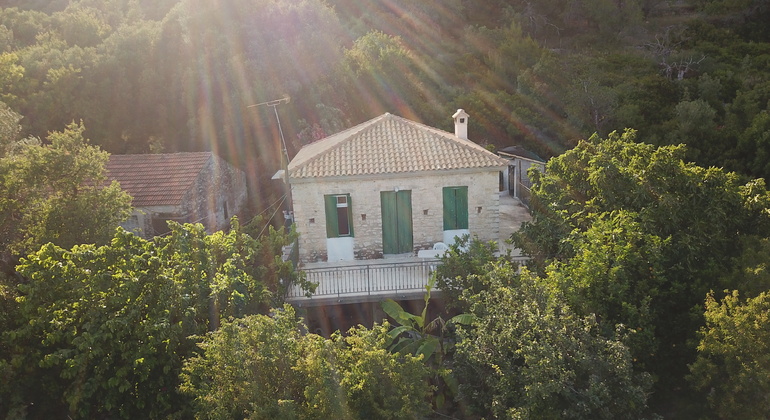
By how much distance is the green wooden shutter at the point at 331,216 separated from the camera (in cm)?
1574

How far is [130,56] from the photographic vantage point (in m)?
27.8

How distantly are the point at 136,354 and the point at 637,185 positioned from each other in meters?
11.3

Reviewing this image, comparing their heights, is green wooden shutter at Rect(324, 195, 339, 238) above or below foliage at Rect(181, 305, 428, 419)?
above

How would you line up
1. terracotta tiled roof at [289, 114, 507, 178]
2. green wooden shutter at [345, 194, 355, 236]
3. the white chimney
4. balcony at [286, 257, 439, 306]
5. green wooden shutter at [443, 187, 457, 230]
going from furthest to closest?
the white chimney < green wooden shutter at [443, 187, 457, 230] < green wooden shutter at [345, 194, 355, 236] < terracotta tiled roof at [289, 114, 507, 178] < balcony at [286, 257, 439, 306]

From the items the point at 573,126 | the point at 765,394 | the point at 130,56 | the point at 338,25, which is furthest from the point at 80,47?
the point at 765,394

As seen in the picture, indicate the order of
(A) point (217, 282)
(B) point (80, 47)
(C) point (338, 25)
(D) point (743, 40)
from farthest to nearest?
(D) point (743, 40)
(C) point (338, 25)
(B) point (80, 47)
(A) point (217, 282)

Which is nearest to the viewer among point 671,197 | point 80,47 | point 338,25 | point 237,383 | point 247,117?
point 237,383

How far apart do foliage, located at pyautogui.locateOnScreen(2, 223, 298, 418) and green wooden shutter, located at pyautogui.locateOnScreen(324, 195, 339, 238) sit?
5.93m

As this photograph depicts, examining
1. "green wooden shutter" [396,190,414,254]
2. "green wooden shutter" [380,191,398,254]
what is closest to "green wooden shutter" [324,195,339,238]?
"green wooden shutter" [380,191,398,254]

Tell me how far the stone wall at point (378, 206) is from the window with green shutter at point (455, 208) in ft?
0.43

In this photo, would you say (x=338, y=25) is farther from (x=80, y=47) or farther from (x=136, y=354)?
(x=136, y=354)

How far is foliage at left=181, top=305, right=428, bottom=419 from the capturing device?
809 centimetres

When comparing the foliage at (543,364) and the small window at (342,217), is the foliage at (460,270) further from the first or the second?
the small window at (342,217)

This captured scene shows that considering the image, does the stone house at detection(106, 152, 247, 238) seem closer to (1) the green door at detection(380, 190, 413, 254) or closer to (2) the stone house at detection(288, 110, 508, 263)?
(2) the stone house at detection(288, 110, 508, 263)
